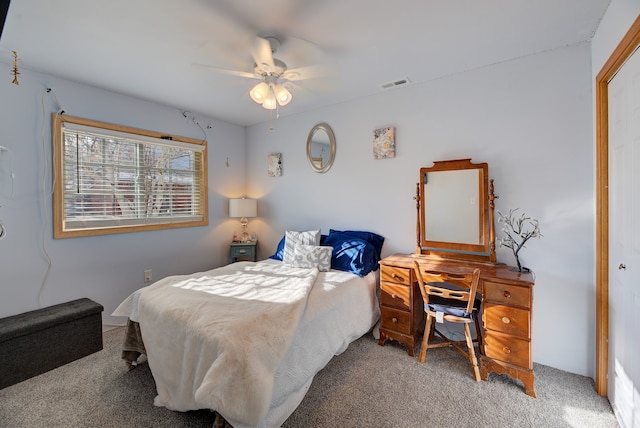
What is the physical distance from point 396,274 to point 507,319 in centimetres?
84

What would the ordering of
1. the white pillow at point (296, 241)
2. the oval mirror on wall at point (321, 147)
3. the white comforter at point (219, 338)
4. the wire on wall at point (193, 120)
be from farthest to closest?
1. the wire on wall at point (193, 120)
2. the oval mirror on wall at point (321, 147)
3. the white pillow at point (296, 241)
4. the white comforter at point (219, 338)

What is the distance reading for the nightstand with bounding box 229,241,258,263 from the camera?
12.7 ft

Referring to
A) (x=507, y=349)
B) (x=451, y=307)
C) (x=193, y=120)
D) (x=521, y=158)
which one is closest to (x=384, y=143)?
(x=521, y=158)

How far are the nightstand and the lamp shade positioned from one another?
40 centimetres

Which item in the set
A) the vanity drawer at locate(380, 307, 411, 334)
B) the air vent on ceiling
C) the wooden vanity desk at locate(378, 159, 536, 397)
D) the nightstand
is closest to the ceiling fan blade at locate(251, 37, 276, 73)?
the air vent on ceiling

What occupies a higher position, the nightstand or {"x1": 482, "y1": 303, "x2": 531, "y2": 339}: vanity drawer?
the nightstand

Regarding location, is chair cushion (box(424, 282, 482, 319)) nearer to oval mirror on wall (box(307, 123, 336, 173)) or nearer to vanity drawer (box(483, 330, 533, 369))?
vanity drawer (box(483, 330, 533, 369))

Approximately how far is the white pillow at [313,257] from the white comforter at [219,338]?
1.57 feet

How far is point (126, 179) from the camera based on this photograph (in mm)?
3092

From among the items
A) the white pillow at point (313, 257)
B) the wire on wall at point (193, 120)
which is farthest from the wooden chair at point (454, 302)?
the wire on wall at point (193, 120)

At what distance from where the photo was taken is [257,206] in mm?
4195

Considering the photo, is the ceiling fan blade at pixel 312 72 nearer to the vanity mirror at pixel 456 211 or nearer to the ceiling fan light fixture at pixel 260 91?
the ceiling fan light fixture at pixel 260 91

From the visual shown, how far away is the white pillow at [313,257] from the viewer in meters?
2.79

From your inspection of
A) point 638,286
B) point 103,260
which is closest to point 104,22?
point 103,260
